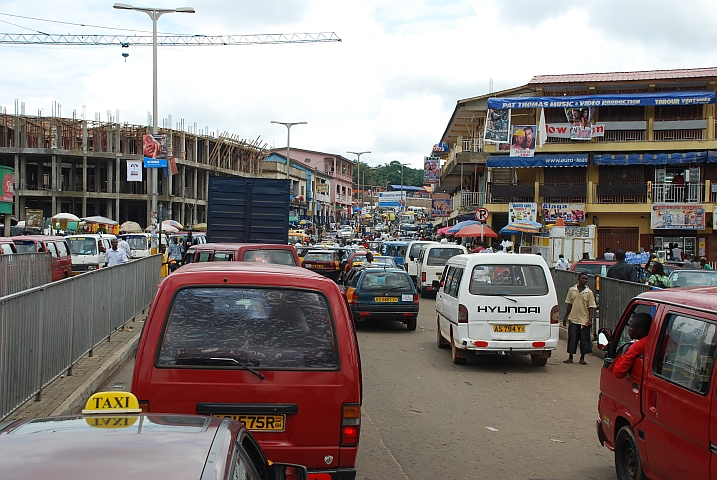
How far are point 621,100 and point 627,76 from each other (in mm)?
3546

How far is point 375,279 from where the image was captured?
17.4 metres

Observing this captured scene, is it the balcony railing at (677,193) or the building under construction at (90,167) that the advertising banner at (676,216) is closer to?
the balcony railing at (677,193)

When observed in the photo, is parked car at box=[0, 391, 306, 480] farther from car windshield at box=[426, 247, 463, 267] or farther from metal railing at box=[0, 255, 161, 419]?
car windshield at box=[426, 247, 463, 267]

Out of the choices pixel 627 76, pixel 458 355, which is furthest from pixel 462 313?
pixel 627 76

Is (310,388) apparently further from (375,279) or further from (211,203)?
(211,203)

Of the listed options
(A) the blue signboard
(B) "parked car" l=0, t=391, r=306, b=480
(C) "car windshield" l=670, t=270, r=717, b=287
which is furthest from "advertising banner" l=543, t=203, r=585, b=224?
(B) "parked car" l=0, t=391, r=306, b=480

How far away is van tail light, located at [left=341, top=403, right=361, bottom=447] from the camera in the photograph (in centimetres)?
488

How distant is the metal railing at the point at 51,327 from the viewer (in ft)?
23.5

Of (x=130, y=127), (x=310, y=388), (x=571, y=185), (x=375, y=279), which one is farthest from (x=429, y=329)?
(x=130, y=127)

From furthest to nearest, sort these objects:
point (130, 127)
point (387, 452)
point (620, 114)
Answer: point (130, 127) < point (620, 114) < point (387, 452)

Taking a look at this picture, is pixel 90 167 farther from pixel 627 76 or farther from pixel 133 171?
pixel 627 76

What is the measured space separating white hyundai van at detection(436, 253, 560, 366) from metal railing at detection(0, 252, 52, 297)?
8373 mm

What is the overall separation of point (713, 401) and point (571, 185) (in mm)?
37036

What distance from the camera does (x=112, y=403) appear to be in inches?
138
